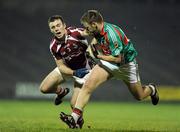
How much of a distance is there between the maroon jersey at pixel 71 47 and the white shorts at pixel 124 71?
94 cm

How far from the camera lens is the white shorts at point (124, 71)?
26.8 feet

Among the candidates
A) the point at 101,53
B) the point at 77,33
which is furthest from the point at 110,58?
the point at 77,33

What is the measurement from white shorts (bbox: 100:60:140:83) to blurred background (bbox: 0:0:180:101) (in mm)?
13015

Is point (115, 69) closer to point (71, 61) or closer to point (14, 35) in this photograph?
point (71, 61)

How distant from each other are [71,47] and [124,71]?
3.48ft

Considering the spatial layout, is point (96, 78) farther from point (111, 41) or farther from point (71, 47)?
point (71, 47)

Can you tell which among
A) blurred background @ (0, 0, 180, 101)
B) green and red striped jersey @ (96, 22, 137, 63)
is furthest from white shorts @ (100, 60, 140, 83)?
blurred background @ (0, 0, 180, 101)

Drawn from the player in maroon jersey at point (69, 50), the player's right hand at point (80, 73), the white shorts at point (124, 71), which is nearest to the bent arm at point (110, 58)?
the white shorts at point (124, 71)

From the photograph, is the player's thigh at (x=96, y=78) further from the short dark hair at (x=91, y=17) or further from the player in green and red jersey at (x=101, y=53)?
the short dark hair at (x=91, y=17)

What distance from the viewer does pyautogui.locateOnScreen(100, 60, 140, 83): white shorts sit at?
Result: 8.17m

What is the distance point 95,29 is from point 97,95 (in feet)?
42.3

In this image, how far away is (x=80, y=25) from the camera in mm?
26219

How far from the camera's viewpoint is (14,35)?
25.3m

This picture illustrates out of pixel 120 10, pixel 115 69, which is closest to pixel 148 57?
pixel 120 10
